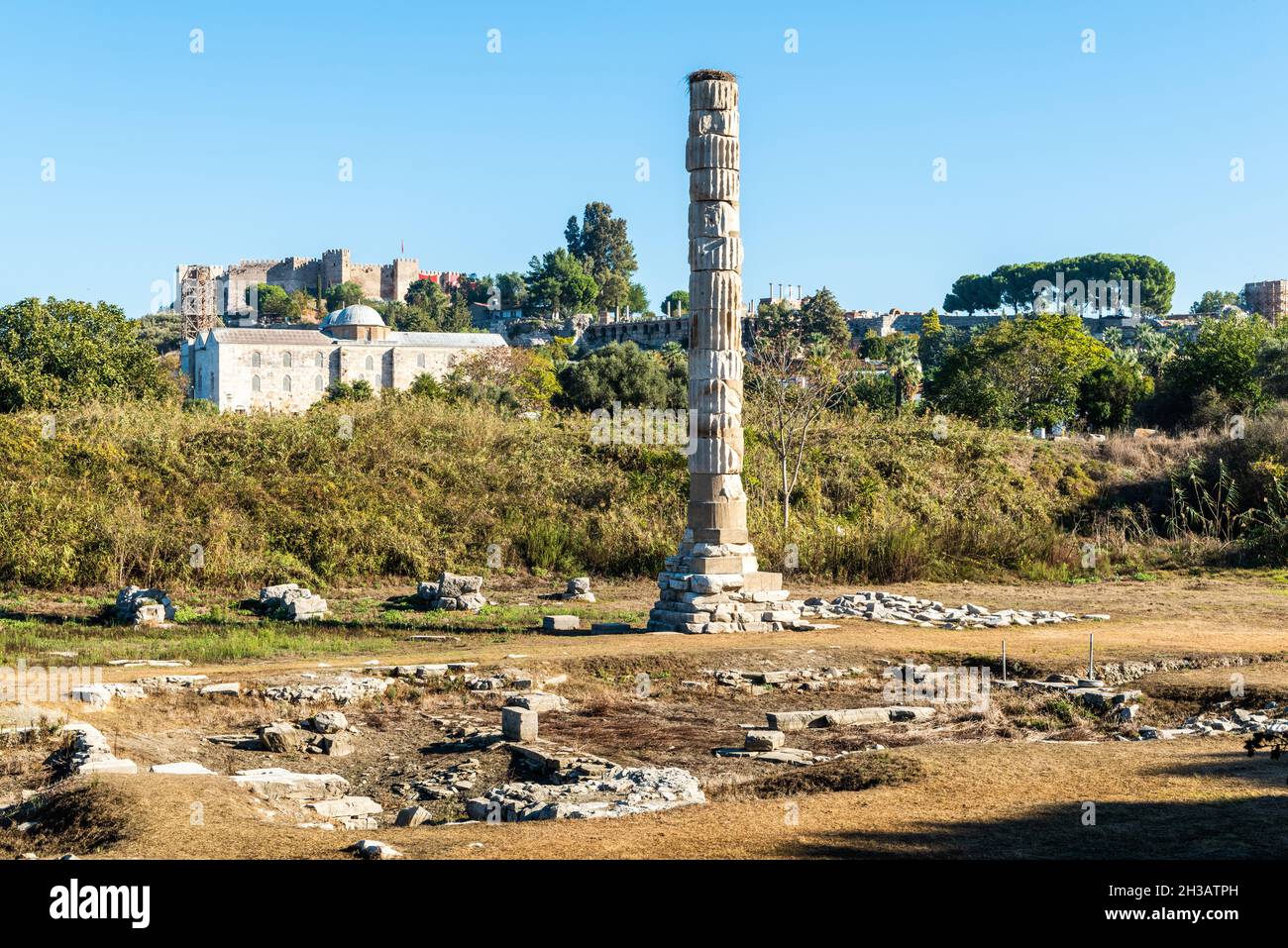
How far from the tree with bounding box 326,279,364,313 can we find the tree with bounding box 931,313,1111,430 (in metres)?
97.7

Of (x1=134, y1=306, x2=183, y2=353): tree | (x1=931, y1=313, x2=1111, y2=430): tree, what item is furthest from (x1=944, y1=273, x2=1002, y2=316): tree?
(x1=931, y1=313, x2=1111, y2=430): tree

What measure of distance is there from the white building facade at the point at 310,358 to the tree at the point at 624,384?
2862 cm

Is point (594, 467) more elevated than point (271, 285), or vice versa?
point (271, 285)

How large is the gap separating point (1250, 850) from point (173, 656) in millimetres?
12159

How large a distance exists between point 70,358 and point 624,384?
697 inches

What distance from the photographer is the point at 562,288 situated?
5054 inches

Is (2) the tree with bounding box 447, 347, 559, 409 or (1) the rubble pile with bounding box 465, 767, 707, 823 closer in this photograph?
(1) the rubble pile with bounding box 465, 767, 707, 823

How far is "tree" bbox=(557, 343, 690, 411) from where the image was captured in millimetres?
44953

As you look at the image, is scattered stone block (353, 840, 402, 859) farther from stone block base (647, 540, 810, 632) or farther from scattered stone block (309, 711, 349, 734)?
stone block base (647, 540, 810, 632)

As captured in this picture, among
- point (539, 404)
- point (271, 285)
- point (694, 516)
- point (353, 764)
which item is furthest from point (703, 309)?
point (271, 285)

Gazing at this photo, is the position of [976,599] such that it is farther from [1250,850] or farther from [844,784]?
[1250,850]

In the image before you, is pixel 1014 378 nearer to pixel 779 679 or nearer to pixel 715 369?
pixel 715 369

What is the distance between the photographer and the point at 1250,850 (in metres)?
7.47

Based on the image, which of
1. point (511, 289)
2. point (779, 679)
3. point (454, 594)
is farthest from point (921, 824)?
point (511, 289)
